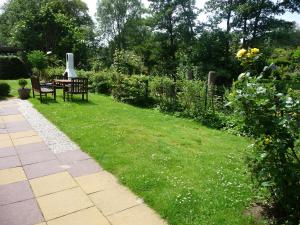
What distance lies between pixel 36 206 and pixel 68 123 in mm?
4531

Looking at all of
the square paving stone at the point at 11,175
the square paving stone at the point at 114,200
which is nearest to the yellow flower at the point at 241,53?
the square paving stone at the point at 114,200

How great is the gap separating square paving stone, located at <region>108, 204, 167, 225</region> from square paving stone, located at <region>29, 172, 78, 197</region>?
1175 millimetres

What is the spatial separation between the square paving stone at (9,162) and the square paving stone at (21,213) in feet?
5.09

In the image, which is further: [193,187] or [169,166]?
[169,166]

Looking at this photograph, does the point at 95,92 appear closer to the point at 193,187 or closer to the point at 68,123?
the point at 68,123

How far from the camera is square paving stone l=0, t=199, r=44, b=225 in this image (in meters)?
3.62

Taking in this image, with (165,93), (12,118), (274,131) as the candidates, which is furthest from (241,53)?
(165,93)

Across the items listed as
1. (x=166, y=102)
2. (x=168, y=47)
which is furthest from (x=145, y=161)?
(x=168, y=47)

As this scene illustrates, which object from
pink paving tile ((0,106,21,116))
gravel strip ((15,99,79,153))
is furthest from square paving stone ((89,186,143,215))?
pink paving tile ((0,106,21,116))

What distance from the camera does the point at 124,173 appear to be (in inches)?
194

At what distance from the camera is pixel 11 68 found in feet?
77.6

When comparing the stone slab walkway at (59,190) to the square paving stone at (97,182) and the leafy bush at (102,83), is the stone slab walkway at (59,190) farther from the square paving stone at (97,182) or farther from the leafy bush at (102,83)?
the leafy bush at (102,83)

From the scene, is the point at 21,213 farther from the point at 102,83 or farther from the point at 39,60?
the point at 39,60

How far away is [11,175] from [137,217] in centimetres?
256
